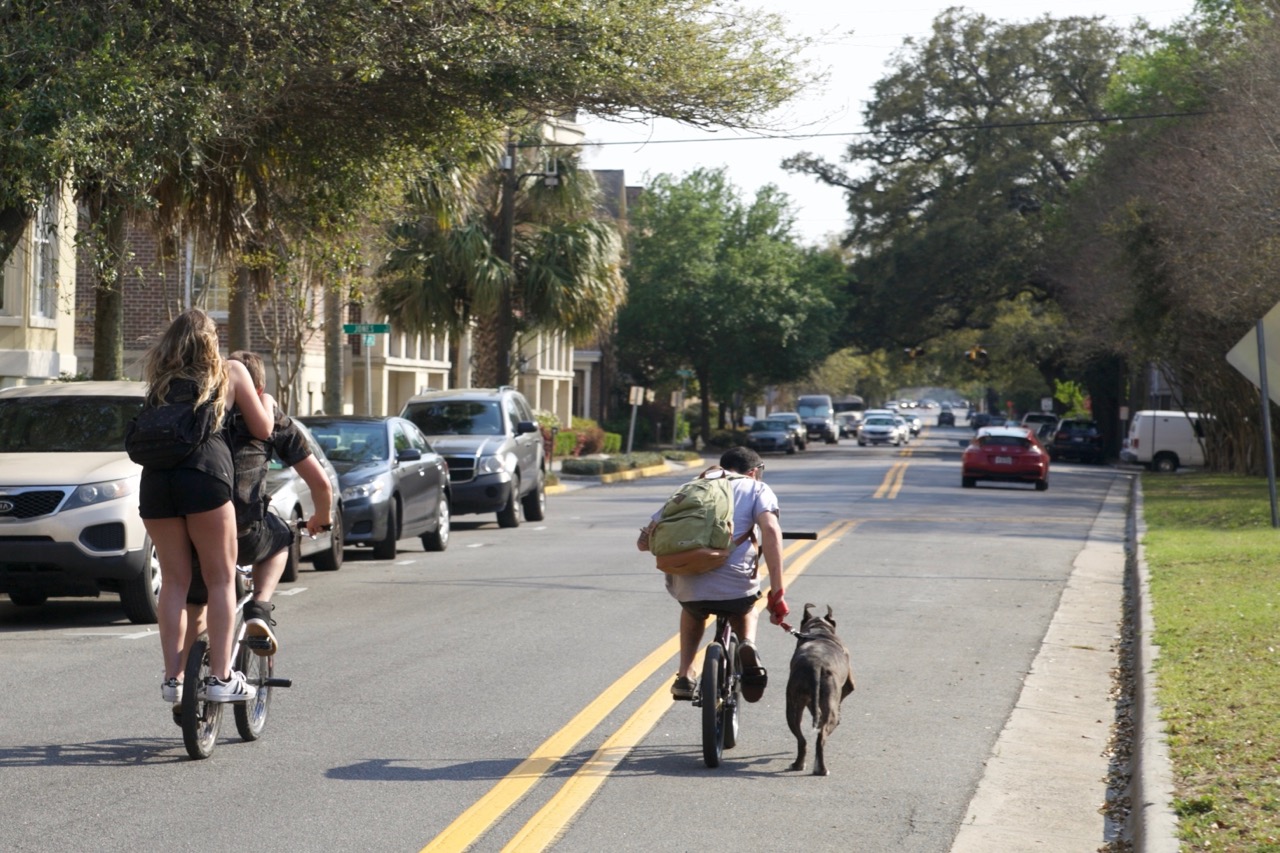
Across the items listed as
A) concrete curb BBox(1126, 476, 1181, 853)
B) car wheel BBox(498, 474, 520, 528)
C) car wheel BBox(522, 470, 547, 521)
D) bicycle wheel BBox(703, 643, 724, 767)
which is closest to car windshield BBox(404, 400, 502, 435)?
car wheel BBox(498, 474, 520, 528)

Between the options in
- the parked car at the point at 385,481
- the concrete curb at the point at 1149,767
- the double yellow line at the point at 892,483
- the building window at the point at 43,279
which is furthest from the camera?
the double yellow line at the point at 892,483

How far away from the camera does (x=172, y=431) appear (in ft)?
22.4

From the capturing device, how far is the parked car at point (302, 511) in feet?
44.9

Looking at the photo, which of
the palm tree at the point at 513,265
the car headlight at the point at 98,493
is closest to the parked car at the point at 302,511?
the car headlight at the point at 98,493

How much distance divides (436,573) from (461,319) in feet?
62.6

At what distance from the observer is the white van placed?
160 feet

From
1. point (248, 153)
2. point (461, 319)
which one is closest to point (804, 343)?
point (461, 319)

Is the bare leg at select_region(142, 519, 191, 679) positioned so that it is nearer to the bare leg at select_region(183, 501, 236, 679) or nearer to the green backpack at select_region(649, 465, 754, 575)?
the bare leg at select_region(183, 501, 236, 679)

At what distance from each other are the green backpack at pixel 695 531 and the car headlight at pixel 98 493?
212 inches

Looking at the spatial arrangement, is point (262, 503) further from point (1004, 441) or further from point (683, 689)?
point (1004, 441)

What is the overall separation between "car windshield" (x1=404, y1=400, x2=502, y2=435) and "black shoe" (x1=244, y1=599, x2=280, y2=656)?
1559 centimetres

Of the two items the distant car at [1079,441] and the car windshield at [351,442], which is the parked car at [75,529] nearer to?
the car windshield at [351,442]

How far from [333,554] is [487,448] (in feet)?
20.7

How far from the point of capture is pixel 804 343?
6538cm
